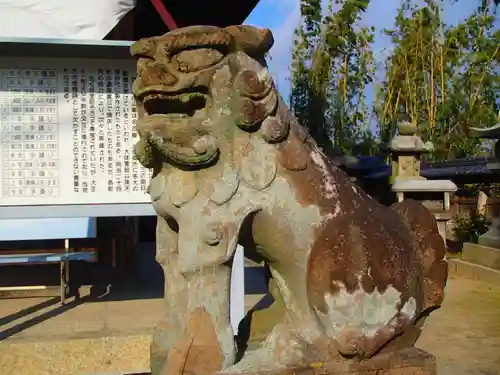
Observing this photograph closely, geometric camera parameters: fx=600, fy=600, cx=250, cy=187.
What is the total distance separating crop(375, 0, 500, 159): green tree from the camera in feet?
44.2

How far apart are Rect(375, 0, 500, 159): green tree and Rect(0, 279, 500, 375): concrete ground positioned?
7.73m

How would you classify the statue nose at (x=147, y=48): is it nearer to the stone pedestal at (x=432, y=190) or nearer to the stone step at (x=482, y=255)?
the stone pedestal at (x=432, y=190)

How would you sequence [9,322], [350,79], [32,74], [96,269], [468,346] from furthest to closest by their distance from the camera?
[350,79] → [96,269] → [9,322] → [468,346] → [32,74]

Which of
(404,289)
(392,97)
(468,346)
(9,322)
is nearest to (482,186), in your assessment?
(392,97)

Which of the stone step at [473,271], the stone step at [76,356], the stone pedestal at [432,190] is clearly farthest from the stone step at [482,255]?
the stone step at [76,356]

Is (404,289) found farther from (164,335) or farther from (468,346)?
(468,346)

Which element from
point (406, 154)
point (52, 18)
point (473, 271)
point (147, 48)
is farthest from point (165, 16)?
point (473, 271)

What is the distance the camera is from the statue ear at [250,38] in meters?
2.05

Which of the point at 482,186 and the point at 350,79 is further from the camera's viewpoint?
the point at 350,79

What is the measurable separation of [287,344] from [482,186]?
992 centimetres

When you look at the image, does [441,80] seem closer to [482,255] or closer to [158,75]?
[482,255]

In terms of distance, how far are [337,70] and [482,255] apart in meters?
7.27

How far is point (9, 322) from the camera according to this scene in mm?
5246

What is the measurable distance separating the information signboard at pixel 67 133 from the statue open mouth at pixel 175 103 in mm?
1760
